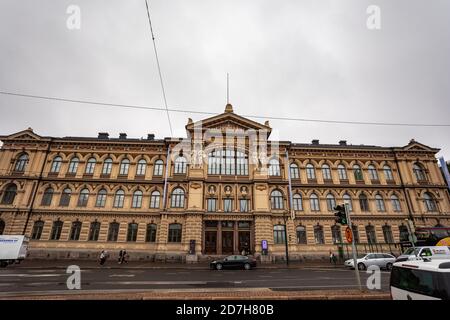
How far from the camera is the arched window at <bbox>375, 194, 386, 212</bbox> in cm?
3140

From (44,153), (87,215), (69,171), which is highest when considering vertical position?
(44,153)

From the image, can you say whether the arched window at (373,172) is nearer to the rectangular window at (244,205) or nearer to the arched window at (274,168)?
the arched window at (274,168)

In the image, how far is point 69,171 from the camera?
31062 mm

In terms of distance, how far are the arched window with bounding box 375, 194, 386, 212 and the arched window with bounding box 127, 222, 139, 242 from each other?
109ft

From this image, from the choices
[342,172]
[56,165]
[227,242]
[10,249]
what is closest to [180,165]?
[227,242]

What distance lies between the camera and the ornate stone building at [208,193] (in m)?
28.1

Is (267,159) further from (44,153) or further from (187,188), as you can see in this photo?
(44,153)

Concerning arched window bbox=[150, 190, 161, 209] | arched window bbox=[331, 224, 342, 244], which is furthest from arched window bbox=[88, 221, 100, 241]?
arched window bbox=[331, 224, 342, 244]

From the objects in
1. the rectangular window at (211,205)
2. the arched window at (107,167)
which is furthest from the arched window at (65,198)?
the rectangular window at (211,205)

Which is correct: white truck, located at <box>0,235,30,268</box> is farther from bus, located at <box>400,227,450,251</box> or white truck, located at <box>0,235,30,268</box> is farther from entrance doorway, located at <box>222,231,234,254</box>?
bus, located at <box>400,227,450,251</box>

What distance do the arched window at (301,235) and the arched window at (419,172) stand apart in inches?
769

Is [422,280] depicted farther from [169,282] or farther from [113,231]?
[113,231]
